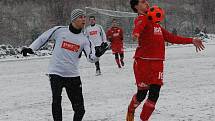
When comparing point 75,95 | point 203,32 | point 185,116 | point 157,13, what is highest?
point 157,13

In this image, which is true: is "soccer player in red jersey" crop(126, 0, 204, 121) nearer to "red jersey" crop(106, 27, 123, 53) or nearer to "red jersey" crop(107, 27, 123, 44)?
"red jersey" crop(106, 27, 123, 53)

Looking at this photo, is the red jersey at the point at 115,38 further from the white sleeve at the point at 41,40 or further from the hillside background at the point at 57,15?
the hillside background at the point at 57,15

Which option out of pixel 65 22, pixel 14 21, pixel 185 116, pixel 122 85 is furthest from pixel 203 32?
pixel 185 116

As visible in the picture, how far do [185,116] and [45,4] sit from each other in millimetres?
39650

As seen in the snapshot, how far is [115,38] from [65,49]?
38.3ft

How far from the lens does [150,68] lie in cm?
618

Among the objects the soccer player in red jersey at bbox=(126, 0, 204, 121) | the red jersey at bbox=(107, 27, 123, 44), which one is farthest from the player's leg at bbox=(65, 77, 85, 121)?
the red jersey at bbox=(107, 27, 123, 44)

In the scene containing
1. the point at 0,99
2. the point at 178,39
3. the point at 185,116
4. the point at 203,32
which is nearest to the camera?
the point at 178,39

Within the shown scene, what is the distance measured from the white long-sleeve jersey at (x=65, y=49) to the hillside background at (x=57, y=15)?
1259 inches

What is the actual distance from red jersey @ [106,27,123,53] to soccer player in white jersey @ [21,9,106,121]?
11.2m

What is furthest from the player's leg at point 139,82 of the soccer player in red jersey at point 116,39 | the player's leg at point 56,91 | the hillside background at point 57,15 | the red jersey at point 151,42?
the hillside background at point 57,15

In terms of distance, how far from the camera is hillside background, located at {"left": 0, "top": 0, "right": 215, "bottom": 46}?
4053 centimetres

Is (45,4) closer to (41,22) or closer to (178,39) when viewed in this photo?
(41,22)

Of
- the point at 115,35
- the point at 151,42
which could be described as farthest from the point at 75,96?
the point at 115,35
